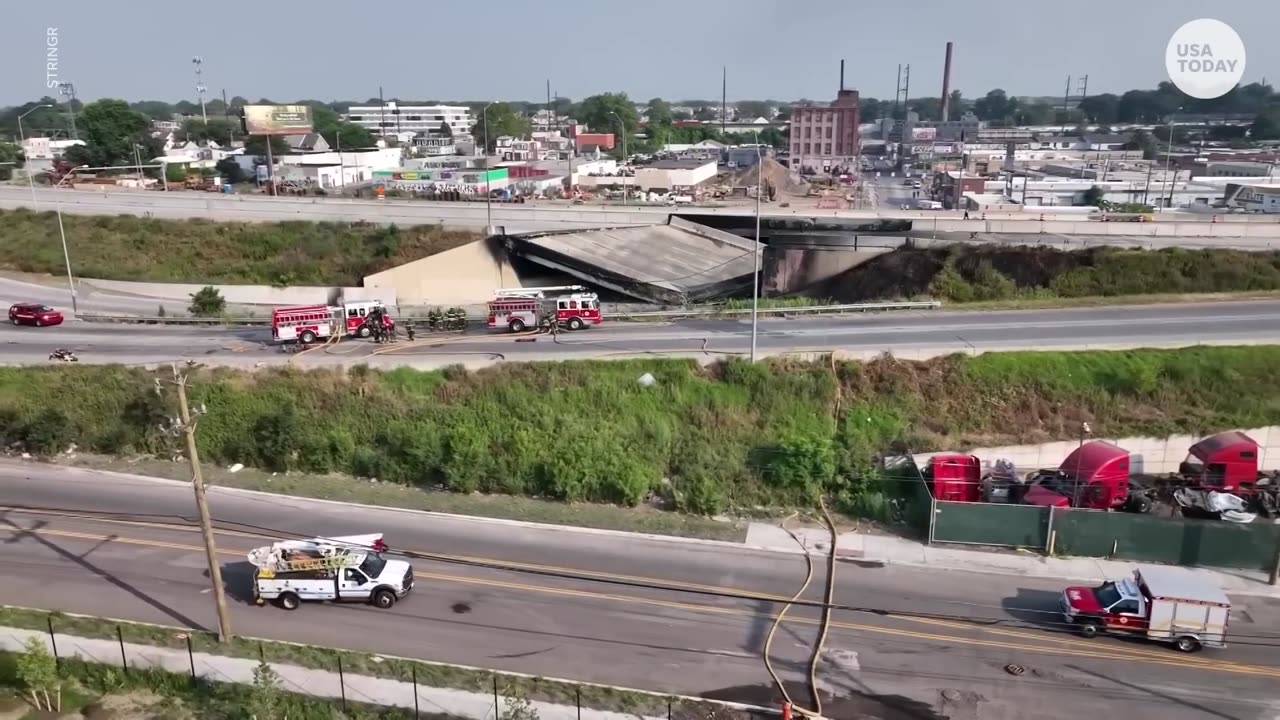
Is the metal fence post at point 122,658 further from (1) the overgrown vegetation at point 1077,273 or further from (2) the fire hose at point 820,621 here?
(1) the overgrown vegetation at point 1077,273

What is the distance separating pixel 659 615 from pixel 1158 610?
9666mm

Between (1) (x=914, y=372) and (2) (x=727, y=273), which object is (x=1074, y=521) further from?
(2) (x=727, y=273)

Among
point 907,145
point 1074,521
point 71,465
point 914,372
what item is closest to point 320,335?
point 71,465

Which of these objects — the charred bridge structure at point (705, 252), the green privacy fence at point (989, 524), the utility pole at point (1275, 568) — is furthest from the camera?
the charred bridge structure at point (705, 252)

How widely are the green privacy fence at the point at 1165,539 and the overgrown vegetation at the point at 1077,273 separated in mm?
16302

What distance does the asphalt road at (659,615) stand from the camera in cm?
1423

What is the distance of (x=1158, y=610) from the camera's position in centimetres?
1528

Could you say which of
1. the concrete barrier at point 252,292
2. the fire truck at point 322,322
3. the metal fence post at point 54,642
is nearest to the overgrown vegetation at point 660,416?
the fire truck at point 322,322

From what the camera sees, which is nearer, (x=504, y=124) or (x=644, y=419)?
(x=644, y=419)

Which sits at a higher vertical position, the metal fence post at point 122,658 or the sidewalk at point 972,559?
the metal fence post at point 122,658

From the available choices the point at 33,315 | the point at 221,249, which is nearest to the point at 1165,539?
the point at 33,315

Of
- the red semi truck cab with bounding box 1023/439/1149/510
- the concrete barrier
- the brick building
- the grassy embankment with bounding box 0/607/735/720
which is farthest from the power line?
the brick building

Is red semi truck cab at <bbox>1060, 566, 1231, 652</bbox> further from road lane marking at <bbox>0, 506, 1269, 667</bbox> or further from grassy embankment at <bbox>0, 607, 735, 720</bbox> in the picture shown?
grassy embankment at <bbox>0, 607, 735, 720</bbox>

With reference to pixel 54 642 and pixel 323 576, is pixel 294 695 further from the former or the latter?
pixel 54 642
